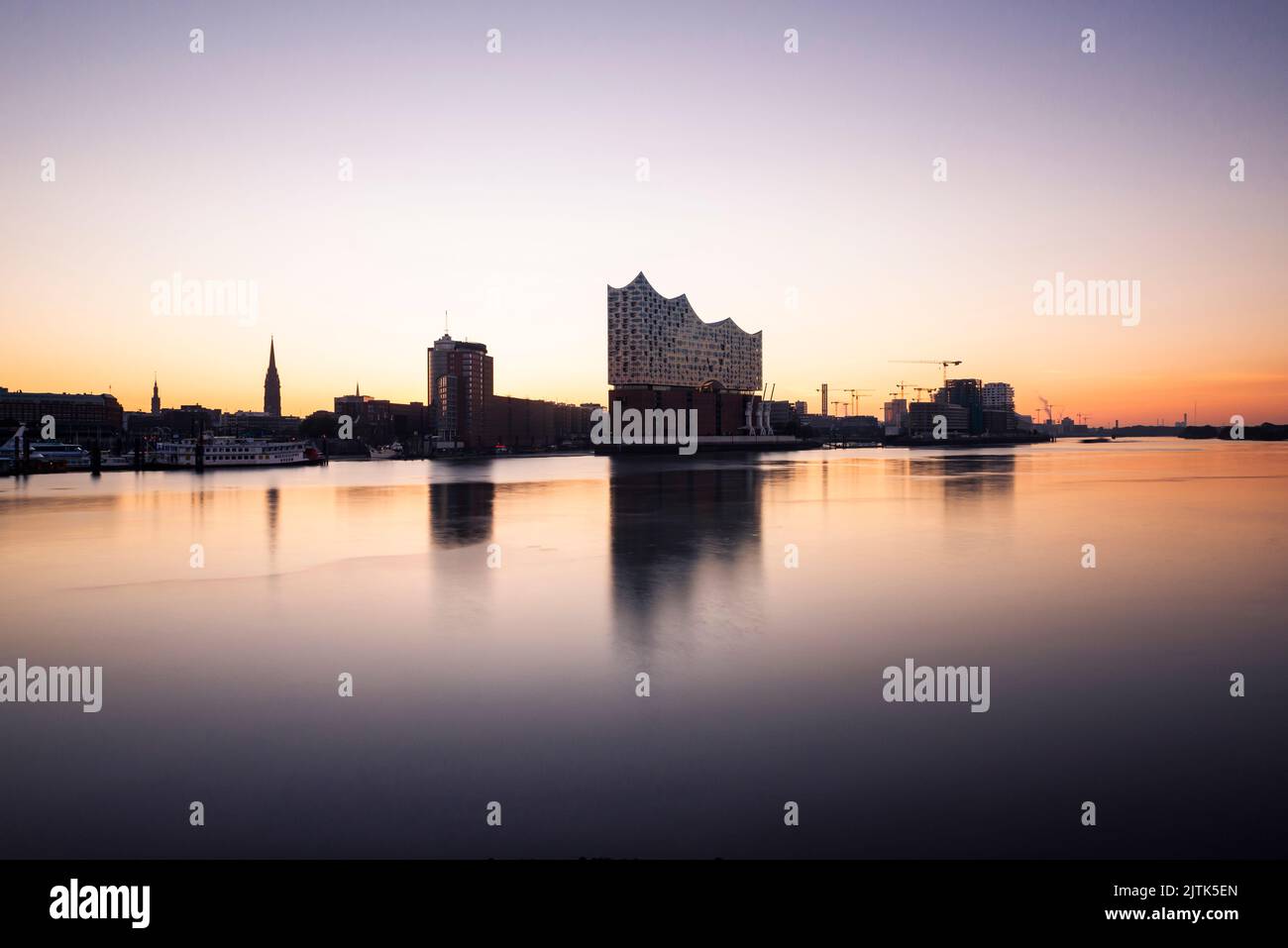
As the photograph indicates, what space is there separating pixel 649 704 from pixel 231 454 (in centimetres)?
11247

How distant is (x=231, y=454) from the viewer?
4126 inches

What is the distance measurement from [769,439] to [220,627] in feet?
539

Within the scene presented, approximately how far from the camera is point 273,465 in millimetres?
113125

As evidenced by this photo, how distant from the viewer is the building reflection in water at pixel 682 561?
15.0 m

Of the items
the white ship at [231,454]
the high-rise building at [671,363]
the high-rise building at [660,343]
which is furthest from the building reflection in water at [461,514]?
the high-rise building at [660,343]

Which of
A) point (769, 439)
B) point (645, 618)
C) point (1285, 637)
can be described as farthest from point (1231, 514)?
point (769, 439)

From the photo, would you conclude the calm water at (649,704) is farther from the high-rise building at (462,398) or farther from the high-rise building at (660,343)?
the high-rise building at (462,398)

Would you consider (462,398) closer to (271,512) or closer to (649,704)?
(271,512)

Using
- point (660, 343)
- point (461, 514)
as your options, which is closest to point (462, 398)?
point (660, 343)

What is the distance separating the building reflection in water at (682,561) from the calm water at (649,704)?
5.9 inches

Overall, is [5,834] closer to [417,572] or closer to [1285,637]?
[417,572]

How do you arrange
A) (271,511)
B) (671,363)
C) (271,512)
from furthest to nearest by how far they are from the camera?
(671,363) < (271,511) < (271,512)

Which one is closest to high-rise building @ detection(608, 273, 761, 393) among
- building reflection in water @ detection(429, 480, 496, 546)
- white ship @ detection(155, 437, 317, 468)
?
white ship @ detection(155, 437, 317, 468)
